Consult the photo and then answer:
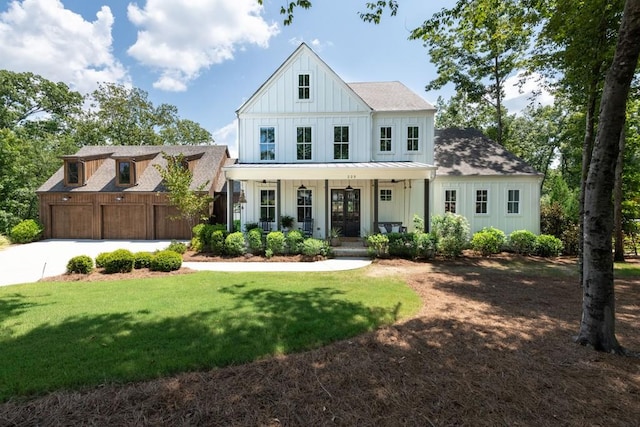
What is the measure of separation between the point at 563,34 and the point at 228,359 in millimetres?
11129

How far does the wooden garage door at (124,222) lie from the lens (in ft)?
57.1

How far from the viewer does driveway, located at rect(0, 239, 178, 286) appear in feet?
29.7

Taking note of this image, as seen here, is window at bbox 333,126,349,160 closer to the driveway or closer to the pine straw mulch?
the driveway

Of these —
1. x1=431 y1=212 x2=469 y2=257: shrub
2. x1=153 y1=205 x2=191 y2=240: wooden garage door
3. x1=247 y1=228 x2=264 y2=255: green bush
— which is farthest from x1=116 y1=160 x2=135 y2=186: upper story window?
x1=431 y1=212 x2=469 y2=257: shrub

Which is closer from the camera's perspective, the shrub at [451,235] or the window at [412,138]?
the shrub at [451,235]

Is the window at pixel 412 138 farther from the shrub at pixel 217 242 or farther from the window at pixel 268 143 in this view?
the shrub at pixel 217 242

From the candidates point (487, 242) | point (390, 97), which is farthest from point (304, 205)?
point (487, 242)

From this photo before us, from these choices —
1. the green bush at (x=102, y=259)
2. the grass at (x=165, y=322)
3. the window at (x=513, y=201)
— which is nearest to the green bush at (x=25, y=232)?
the green bush at (x=102, y=259)

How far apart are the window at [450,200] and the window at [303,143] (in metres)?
7.21

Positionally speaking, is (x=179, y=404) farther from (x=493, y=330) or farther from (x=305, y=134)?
→ (x=305, y=134)

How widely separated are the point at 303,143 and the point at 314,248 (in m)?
5.96

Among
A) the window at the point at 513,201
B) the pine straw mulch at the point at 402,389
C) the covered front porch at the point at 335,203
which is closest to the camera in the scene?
the pine straw mulch at the point at 402,389

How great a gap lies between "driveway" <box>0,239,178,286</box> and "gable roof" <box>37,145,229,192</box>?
10.7 feet

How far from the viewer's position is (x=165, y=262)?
30.1ft
